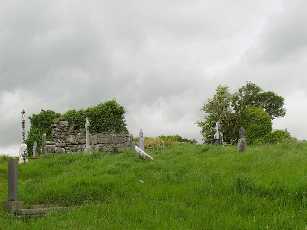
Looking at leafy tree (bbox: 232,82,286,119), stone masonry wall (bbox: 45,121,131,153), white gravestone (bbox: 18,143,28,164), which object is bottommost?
white gravestone (bbox: 18,143,28,164)

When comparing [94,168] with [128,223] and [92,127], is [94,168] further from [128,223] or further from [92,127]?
[92,127]

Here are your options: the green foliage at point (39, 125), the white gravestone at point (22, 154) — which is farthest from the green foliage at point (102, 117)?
the white gravestone at point (22, 154)

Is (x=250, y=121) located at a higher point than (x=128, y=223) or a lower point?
higher

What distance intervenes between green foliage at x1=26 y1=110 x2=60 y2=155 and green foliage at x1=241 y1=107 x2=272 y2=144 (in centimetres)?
2284

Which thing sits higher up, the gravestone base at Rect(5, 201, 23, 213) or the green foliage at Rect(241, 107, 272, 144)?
the green foliage at Rect(241, 107, 272, 144)

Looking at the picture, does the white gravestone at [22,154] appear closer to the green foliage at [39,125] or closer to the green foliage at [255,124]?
the green foliage at [39,125]

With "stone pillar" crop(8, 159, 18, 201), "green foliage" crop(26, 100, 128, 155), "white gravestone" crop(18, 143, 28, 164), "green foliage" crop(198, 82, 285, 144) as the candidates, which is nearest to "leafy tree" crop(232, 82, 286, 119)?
"green foliage" crop(198, 82, 285, 144)

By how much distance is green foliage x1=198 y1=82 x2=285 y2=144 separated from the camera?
62531 millimetres

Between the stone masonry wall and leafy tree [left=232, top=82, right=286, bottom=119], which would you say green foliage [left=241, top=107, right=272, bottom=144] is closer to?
leafy tree [left=232, top=82, right=286, bottom=119]

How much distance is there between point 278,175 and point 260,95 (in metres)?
54.6

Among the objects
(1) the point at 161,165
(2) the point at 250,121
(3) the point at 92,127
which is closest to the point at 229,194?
(1) the point at 161,165

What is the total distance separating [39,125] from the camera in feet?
163

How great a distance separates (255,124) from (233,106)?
8613 mm

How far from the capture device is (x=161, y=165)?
22.1 meters
